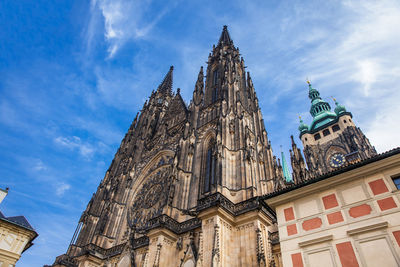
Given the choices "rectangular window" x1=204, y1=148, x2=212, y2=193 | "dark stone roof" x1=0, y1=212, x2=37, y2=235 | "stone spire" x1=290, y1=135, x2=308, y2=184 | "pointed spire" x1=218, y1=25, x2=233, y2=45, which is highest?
"pointed spire" x1=218, y1=25, x2=233, y2=45

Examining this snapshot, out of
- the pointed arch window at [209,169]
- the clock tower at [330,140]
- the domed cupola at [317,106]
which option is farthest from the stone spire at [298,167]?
the domed cupola at [317,106]

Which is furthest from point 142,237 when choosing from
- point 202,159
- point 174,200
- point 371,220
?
point 371,220

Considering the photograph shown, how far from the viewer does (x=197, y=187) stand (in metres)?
17.4

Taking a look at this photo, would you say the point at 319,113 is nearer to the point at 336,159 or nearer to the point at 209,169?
the point at 336,159

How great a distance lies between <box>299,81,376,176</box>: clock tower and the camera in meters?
36.8

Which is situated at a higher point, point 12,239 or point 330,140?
point 330,140

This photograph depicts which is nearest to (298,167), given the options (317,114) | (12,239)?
(12,239)

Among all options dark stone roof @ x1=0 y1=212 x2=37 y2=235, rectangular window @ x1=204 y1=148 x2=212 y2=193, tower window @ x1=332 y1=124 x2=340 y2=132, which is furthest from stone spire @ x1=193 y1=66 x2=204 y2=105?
tower window @ x1=332 y1=124 x2=340 y2=132

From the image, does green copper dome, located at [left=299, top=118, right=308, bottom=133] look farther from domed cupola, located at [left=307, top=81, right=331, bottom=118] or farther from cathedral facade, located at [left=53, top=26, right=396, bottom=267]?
cathedral facade, located at [left=53, top=26, right=396, bottom=267]

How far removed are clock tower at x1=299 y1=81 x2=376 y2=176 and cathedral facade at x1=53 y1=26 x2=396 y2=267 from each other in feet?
11.0

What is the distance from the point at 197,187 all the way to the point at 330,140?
32.7 meters

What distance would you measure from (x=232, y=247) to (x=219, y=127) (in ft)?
26.6

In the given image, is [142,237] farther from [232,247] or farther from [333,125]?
[333,125]

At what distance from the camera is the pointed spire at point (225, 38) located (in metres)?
31.2
